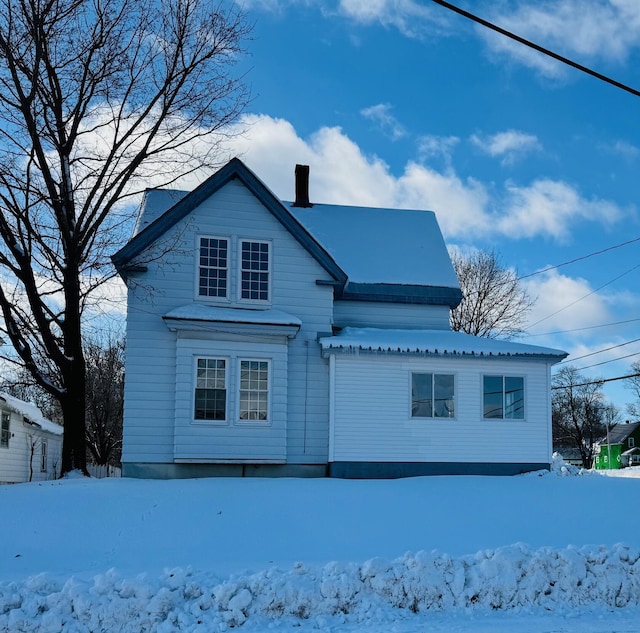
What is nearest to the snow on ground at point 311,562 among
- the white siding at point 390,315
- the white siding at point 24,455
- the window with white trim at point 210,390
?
the window with white trim at point 210,390

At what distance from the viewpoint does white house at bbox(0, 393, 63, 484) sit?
31.2 metres

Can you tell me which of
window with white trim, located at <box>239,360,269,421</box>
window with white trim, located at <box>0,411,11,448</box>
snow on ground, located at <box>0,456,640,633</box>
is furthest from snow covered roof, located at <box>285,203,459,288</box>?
window with white trim, located at <box>0,411,11,448</box>

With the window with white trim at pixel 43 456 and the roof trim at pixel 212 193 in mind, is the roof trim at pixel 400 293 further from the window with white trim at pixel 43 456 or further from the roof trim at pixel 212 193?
the window with white trim at pixel 43 456

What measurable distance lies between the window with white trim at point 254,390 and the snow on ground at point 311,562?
3636 millimetres

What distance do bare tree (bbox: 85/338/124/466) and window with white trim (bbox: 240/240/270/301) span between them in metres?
22.6

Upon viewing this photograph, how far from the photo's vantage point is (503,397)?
1938 cm

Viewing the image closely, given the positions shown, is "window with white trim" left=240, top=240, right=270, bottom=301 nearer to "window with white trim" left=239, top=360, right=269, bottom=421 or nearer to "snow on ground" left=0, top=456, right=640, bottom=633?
"window with white trim" left=239, top=360, right=269, bottom=421

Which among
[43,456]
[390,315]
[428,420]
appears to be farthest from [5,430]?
[428,420]

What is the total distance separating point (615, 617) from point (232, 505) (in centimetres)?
670

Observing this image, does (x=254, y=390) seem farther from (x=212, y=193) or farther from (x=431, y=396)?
(x=212, y=193)

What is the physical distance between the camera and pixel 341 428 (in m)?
18.2

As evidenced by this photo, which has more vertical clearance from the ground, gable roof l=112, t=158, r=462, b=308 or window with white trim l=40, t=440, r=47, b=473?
gable roof l=112, t=158, r=462, b=308

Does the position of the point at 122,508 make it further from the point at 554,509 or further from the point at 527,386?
the point at 527,386

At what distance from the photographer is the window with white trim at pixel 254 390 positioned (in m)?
17.9
